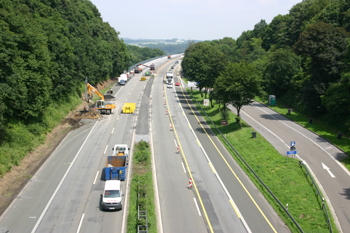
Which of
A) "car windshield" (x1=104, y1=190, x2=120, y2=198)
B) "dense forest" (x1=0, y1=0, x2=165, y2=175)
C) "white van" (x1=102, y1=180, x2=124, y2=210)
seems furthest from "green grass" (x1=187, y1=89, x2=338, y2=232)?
"dense forest" (x1=0, y1=0, x2=165, y2=175)

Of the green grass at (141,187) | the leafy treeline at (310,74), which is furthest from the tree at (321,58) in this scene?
the green grass at (141,187)

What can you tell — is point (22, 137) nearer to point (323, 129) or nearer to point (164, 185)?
point (164, 185)

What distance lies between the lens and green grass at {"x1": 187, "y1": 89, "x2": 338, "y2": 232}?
23938 mm

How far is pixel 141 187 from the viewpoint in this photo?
1128 inches

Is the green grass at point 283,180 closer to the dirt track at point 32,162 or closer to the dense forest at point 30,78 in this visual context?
the dirt track at point 32,162

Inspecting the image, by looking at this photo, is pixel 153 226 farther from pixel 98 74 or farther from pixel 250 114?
pixel 98 74

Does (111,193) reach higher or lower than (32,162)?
higher

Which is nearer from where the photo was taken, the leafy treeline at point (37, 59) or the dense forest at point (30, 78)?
the dense forest at point (30, 78)

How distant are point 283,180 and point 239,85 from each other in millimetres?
20143

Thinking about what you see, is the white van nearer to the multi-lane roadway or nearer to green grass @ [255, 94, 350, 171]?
the multi-lane roadway

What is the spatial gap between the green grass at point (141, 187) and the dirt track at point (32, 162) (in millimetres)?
10315

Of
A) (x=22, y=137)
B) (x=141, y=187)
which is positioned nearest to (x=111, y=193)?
(x=141, y=187)

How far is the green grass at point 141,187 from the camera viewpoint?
23309mm

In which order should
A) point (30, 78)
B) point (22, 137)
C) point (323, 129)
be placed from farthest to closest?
point (323, 129) < point (30, 78) < point (22, 137)
